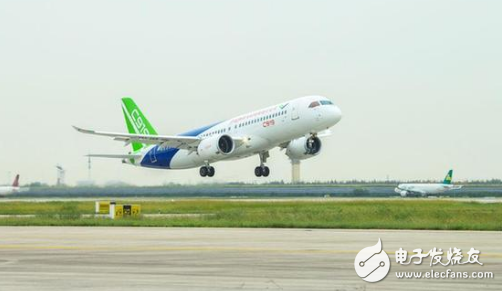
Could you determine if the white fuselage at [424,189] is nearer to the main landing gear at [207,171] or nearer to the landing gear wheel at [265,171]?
the landing gear wheel at [265,171]

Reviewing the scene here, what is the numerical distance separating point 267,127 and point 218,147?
14.7 feet

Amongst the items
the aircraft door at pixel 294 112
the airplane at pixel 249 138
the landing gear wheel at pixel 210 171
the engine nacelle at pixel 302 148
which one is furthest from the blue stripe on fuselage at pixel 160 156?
the aircraft door at pixel 294 112

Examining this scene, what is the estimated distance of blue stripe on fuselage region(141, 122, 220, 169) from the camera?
237 feet

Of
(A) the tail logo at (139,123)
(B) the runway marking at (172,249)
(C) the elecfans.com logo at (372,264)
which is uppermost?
(A) the tail logo at (139,123)

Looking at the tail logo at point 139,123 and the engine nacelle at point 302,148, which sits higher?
the tail logo at point 139,123

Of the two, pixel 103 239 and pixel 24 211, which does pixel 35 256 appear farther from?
pixel 24 211

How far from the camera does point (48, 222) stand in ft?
135

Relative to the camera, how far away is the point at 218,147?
64.0 metres

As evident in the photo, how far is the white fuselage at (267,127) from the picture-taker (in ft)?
190

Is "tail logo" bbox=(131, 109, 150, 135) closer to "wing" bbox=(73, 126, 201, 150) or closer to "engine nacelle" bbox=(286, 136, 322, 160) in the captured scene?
"wing" bbox=(73, 126, 201, 150)

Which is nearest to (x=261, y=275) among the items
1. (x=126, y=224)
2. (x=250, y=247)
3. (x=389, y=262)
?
(x=389, y=262)

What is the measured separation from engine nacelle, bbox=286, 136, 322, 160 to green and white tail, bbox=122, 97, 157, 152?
19130 millimetres

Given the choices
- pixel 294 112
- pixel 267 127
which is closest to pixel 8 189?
pixel 267 127

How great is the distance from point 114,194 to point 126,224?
5123 centimetres
